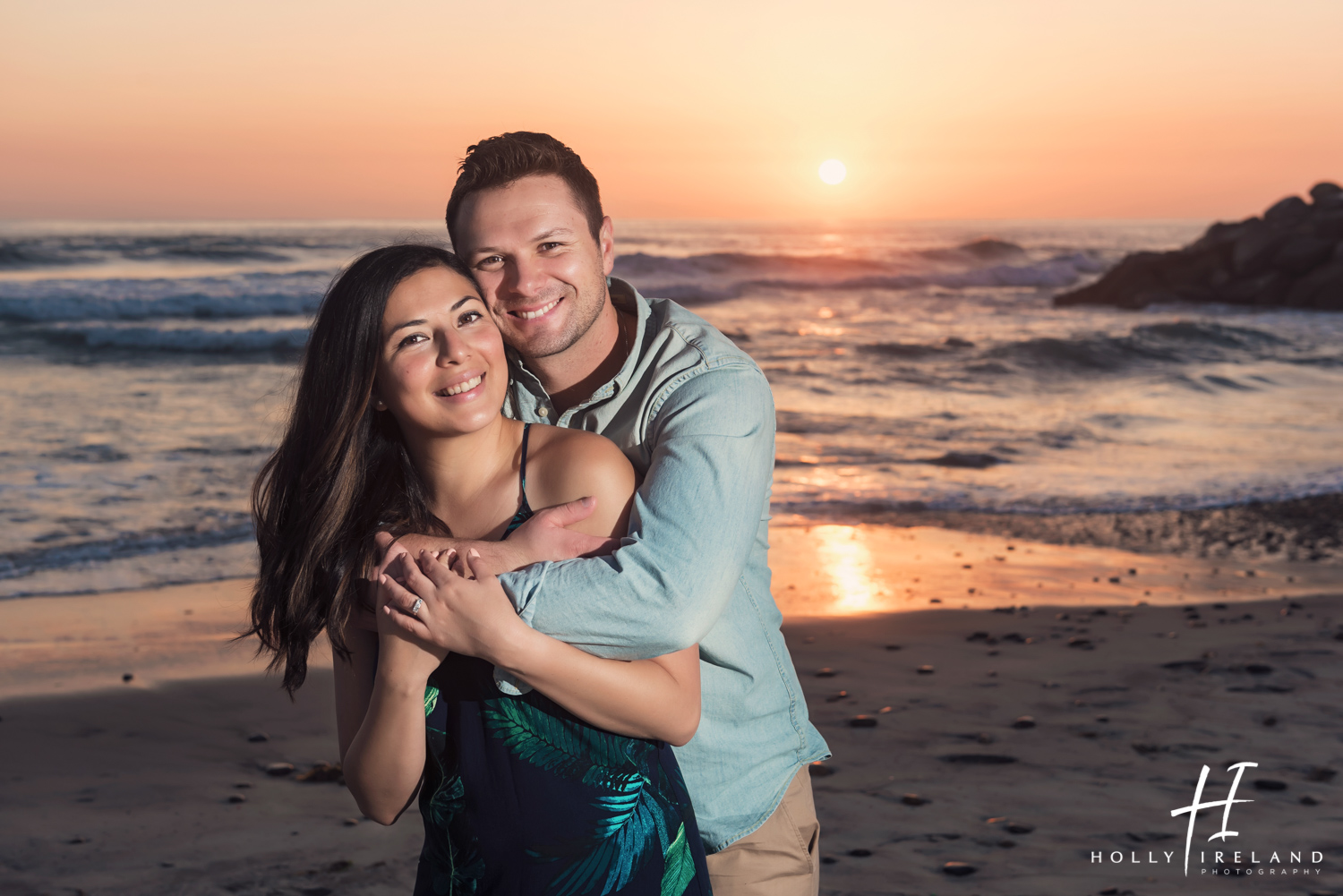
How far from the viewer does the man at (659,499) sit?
2.08 m

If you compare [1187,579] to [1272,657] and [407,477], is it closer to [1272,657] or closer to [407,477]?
[1272,657]

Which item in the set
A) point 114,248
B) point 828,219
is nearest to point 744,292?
point 114,248

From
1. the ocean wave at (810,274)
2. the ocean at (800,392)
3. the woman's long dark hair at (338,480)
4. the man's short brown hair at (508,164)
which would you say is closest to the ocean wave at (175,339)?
the ocean at (800,392)

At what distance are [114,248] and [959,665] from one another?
3643 centimetres

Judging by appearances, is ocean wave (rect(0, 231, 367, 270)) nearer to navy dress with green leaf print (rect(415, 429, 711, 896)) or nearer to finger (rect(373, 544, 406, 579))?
finger (rect(373, 544, 406, 579))

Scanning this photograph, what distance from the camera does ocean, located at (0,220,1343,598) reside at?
9.73 m

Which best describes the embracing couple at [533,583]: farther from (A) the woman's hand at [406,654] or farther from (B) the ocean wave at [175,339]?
(B) the ocean wave at [175,339]

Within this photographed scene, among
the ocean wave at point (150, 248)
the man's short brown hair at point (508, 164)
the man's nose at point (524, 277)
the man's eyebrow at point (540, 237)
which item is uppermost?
the ocean wave at point (150, 248)

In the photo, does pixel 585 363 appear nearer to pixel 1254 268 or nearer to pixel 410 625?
pixel 410 625

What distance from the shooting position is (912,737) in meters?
5.30

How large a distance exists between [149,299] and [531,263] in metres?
26.4

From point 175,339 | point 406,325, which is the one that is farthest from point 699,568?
point 175,339

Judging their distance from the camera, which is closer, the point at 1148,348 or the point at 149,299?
the point at 1148,348

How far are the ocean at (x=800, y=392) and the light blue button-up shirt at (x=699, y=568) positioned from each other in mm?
733
